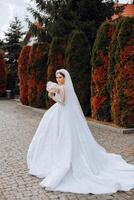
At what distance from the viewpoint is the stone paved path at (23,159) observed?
5820 mm

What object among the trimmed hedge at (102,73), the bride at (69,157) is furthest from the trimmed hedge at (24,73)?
the bride at (69,157)

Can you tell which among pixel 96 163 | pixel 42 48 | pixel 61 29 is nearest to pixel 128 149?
pixel 96 163

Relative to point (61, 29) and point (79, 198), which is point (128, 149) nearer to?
point (79, 198)

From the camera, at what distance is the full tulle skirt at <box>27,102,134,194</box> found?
6.20m

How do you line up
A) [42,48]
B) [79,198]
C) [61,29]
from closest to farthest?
[79,198] < [42,48] < [61,29]

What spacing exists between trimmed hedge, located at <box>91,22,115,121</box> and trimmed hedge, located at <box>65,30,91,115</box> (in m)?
1.58

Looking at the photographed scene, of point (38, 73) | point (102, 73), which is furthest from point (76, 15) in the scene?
point (102, 73)

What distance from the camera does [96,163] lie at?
7.02 meters

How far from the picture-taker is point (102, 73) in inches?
550

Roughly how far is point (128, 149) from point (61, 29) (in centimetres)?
1436

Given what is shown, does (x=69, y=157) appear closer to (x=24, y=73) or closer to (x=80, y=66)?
(x=80, y=66)

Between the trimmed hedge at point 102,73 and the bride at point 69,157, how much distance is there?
6100 mm

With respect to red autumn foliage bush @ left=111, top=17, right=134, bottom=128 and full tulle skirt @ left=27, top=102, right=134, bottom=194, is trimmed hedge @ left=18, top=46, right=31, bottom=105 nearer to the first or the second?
red autumn foliage bush @ left=111, top=17, right=134, bottom=128

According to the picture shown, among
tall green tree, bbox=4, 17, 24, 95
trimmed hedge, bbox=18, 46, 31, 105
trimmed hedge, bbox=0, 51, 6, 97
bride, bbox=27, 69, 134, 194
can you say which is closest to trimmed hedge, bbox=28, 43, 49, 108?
trimmed hedge, bbox=18, 46, 31, 105
